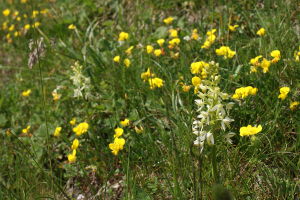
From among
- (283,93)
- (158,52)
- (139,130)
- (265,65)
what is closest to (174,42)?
(158,52)

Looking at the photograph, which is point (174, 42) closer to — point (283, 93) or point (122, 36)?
point (122, 36)

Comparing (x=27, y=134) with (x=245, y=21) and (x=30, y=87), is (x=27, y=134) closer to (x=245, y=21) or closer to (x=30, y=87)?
(x=30, y=87)

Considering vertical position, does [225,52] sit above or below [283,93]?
above

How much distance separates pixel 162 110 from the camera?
262 cm

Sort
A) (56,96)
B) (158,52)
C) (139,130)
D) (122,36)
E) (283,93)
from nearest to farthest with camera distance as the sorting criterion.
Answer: (283,93), (139,130), (158,52), (56,96), (122,36)

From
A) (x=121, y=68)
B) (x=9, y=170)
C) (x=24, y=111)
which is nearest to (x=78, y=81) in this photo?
(x=121, y=68)

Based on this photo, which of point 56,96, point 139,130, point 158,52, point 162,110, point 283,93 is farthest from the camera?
point 56,96

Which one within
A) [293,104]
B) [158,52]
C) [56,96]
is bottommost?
[56,96]

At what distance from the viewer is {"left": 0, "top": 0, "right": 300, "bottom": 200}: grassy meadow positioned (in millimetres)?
1966

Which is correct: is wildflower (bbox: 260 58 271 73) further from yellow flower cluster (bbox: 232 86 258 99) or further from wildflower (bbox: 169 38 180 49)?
wildflower (bbox: 169 38 180 49)

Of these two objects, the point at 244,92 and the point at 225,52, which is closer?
the point at 244,92

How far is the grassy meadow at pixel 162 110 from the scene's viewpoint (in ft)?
6.45

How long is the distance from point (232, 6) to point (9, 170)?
220 centimetres

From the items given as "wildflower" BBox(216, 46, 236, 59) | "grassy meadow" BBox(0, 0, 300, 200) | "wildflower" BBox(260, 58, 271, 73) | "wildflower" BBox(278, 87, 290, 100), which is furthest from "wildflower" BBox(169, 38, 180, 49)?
"wildflower" BBox(278, 87, 290, 100)
